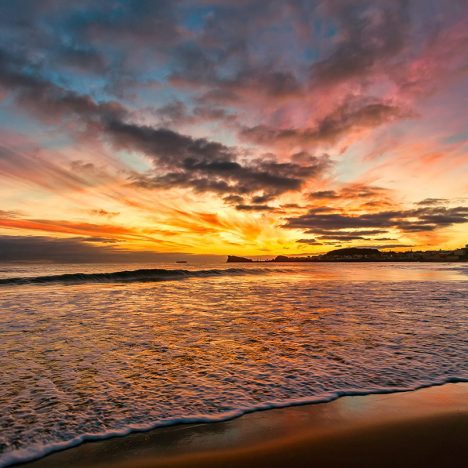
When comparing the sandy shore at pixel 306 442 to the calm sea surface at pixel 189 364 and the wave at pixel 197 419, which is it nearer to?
the wave at pixel 197 419

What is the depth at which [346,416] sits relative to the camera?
13.6 ft

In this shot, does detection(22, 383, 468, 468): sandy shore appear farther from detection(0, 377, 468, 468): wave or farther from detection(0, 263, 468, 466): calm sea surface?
detection(0, 263, 468, 466): calm sea surface

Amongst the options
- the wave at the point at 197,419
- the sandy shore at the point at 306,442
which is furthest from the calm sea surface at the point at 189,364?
the sandy shore at the point at 306,442

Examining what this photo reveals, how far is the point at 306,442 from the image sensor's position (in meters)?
3.52

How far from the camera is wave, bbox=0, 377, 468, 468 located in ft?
10.9

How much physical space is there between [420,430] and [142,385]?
377cm

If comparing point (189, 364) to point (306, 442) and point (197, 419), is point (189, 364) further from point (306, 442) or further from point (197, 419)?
point (306, 442)

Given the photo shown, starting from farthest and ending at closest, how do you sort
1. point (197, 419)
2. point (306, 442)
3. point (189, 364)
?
point (189, 364) < point (197, 419) < point (306, 442)

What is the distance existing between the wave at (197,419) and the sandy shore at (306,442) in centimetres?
8

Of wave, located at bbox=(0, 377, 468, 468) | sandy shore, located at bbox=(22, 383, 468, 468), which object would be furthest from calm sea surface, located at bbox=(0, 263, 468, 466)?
sandy shore, located at bbox=(22, 383, 468, 468)

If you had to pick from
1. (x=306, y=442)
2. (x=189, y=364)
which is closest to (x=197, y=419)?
(x=306, y=442)

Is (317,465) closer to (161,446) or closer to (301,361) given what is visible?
(161,446)

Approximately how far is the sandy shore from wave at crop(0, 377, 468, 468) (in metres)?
0.08

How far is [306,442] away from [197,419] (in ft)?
4.35
